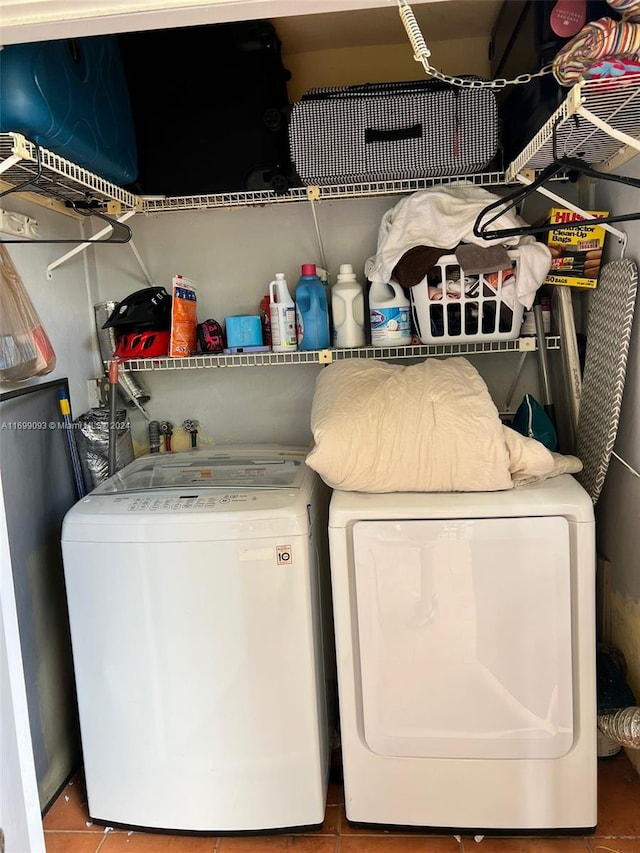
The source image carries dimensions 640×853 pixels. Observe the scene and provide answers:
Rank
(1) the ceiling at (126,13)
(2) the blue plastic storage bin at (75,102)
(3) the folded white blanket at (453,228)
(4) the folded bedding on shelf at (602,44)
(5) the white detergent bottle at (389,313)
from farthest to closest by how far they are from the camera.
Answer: (5) the white detergent bottle at (389,313) < (3) the folded white blanket at (453,228) < (2) the blue plastic storage bin at (75,102) < (4) the folded bedding on shelf at (602,44) < (1) the ceiling at (126,13)

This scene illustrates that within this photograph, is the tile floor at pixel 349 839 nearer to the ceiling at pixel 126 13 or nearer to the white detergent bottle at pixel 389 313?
the white detergent bottle at pixel 389 313

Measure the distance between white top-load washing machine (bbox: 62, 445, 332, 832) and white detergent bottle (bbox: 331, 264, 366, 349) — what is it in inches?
19.9

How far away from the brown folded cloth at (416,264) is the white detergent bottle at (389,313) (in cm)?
6

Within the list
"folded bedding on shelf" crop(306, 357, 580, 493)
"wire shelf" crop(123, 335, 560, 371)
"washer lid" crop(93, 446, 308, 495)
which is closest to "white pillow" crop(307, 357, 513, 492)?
"folded bedding on shelf" crop(306, 357, 580, 493)

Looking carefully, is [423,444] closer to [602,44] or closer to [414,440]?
[414,440]

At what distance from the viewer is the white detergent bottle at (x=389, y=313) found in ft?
6.61

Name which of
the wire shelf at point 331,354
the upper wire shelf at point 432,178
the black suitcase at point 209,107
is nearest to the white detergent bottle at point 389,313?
the wire shelf at point 331,354

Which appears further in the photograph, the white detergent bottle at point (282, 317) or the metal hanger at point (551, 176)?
the white detergent bottle at point (282, 317)

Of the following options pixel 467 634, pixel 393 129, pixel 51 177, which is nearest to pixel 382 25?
pixel 393 129

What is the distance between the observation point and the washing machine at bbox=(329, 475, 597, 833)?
1608 millimetres

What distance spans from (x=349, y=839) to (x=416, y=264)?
5.01 feet

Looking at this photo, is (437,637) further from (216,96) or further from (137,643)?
(216,96)

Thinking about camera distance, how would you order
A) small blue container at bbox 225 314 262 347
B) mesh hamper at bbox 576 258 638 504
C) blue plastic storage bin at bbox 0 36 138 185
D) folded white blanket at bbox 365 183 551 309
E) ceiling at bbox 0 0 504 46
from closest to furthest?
1. ceiling at bbox 0 0 504 46
2. blue plastic storage bin at bbox 0 36 138 185
3. mesh hamper at bbox 576 258 638 504
4. folded white blanket at bbox 365 183 551 309
5. small blue container at bbox 225 314 262 347

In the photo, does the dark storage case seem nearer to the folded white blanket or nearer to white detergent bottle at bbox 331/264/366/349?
the folded white blanket
